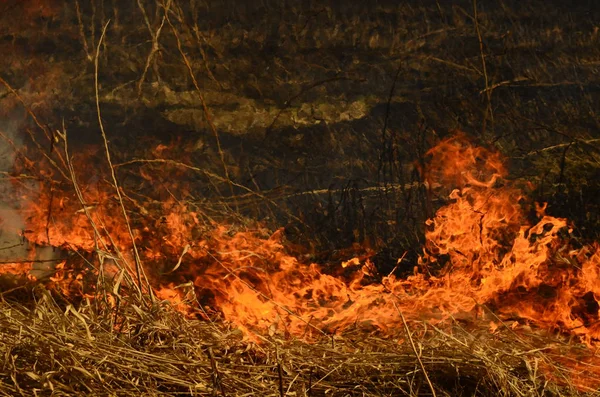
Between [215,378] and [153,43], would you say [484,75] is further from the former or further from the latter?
[215,378]

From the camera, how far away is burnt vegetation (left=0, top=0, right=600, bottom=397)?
171 inches

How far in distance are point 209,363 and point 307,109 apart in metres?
1.90

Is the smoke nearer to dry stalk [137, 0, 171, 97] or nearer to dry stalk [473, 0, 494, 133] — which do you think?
dry stalk [137, 0, 171, 97]

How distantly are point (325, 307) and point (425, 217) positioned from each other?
26.2 inches

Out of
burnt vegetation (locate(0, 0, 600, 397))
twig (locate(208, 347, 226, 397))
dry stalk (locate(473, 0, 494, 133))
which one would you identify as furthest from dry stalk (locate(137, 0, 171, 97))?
twig (locate(208, 347, 226, 397))

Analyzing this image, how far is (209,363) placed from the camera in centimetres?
285

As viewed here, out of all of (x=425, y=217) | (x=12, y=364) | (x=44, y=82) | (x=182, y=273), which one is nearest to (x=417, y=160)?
(x=425, y=217)

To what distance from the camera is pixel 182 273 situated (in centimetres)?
432

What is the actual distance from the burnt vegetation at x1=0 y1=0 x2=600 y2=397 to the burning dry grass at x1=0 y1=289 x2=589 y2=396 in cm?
116

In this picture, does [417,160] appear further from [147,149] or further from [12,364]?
[12,364]

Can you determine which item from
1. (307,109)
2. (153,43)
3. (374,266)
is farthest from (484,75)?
(153,43)

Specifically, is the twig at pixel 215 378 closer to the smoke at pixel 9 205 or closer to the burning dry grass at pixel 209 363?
the burning dry grass at pixel 209 363

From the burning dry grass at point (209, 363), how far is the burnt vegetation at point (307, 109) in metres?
1.16

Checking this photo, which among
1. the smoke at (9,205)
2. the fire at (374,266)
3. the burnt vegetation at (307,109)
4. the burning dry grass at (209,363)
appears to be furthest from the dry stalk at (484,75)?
the smoke at (9,205)
